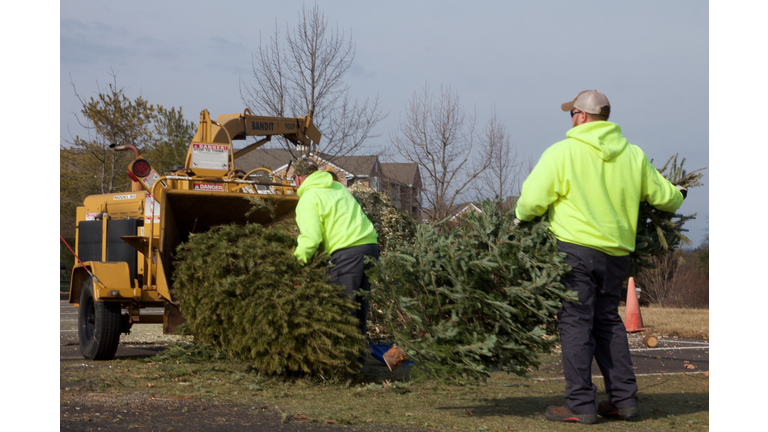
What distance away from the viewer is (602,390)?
17.1 ft

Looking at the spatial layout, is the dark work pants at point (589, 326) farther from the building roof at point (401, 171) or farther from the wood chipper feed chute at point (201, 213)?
the building roof at point (401, 171)

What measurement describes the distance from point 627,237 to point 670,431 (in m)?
1.15

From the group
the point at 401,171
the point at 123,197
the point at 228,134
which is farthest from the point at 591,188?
the point at 401,171

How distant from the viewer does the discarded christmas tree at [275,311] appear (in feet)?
15.8

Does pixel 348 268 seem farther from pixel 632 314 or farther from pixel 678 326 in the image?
pixel 678 326

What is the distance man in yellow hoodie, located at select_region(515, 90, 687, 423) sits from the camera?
3887mm

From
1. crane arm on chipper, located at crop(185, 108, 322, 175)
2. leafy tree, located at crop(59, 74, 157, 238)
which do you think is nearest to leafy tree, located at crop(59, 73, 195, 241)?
leafy tree, located at crop(59, 74, 157, 238)

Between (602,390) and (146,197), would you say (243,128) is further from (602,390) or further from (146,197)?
(602,390)

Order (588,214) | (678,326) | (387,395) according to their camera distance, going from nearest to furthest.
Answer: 1. (588,214)
2. (387,395)
3. (678,326)

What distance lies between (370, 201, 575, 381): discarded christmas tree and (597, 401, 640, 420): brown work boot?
1.85 ft

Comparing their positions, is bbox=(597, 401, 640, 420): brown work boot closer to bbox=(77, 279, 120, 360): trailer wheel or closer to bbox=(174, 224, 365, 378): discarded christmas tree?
bbox=(174, 224, 365, 378): discarded christmas tree

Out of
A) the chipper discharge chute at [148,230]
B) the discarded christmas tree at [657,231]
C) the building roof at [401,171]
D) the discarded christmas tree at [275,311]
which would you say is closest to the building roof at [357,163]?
the building roof at [401,171]

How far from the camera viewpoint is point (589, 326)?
392cm

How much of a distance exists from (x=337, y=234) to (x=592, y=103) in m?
2.26
